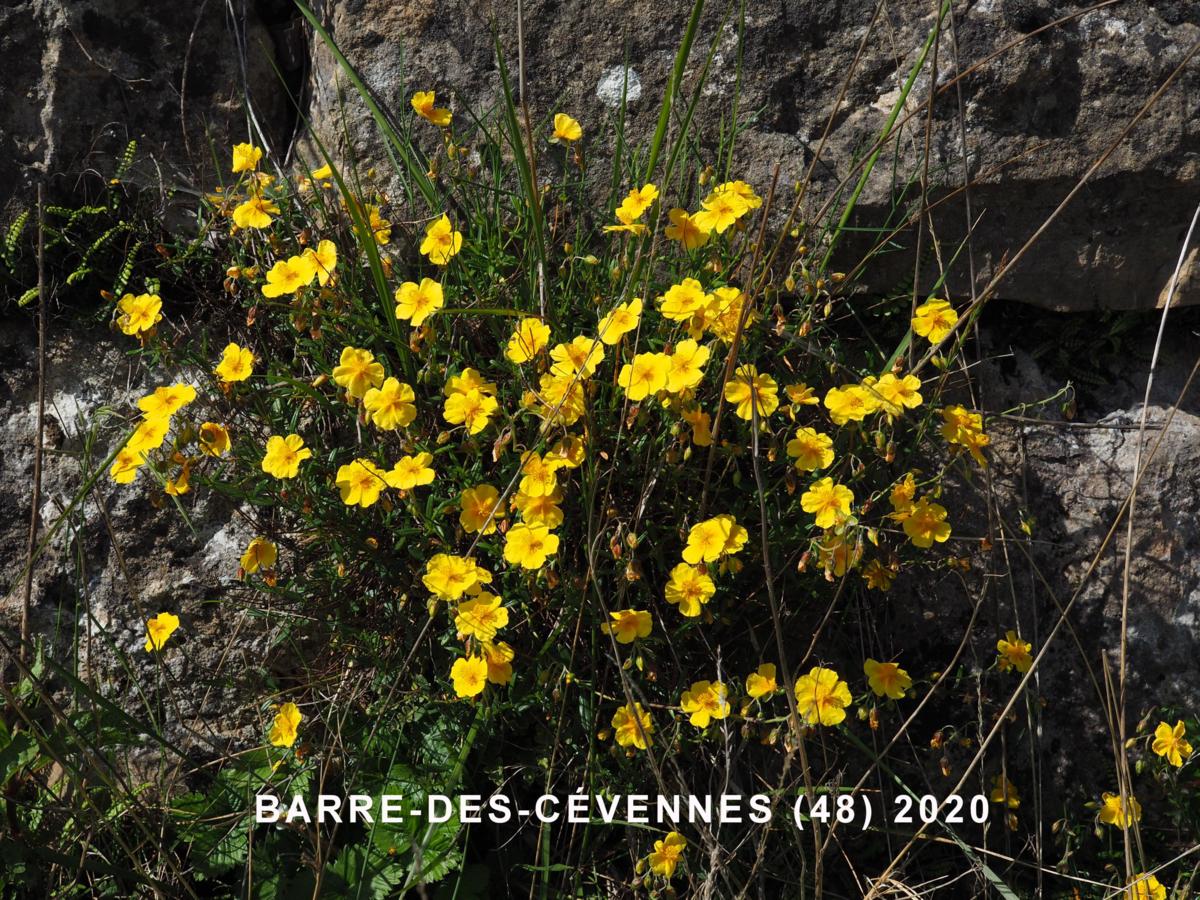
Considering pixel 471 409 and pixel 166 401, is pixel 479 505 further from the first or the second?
pixel 166 401

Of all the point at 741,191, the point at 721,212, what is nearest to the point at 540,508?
the point at 721,212

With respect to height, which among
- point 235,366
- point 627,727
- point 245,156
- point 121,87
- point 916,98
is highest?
point 121,87

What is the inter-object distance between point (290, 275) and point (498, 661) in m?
1.03

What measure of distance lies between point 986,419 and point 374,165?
183 centimetres

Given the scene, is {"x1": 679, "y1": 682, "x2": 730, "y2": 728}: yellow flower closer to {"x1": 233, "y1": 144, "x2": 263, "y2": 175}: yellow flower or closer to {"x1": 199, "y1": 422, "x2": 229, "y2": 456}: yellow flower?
{"x1": 199, "y1": 422, "x2": 229, "y2": 456}: yellow flower

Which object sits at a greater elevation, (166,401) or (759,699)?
(166,401)

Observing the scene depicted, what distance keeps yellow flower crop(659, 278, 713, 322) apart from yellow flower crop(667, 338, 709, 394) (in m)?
0.09

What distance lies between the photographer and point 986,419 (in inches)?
104

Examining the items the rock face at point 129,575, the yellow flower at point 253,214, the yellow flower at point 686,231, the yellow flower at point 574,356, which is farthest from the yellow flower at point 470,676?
the yellow flower at point 253,214

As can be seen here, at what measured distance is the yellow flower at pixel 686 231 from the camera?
2506 mm

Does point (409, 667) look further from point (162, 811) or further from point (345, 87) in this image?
point (345, 87)

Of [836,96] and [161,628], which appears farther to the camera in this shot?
[836,96]

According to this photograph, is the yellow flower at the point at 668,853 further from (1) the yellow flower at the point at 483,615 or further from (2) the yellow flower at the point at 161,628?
(2) the yellow flower at the point at 161,628

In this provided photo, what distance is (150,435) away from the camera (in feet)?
7.73
